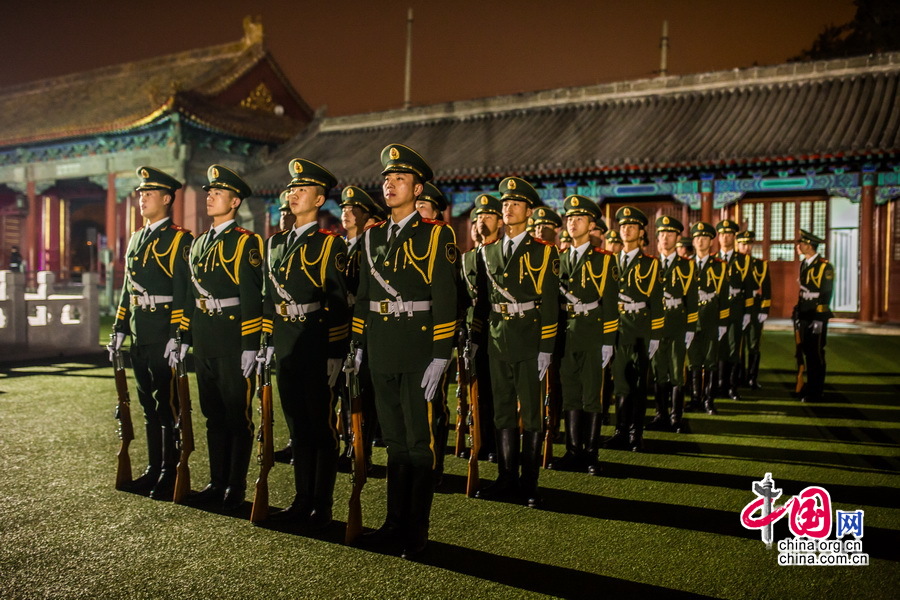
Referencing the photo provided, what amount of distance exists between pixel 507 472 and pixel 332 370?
131 cm

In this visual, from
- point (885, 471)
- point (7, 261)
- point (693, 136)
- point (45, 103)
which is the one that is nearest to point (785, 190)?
point (693, 136)

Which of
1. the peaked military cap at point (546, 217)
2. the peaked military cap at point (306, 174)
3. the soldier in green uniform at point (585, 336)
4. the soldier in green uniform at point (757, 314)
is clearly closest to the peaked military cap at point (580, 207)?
the soldier in green uniform at point (585, 336)

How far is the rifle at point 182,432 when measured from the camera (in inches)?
169

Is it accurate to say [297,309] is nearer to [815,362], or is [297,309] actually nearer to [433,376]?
[433,376]

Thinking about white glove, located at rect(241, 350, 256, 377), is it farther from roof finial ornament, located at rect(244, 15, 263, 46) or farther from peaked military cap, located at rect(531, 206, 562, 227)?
roof finial ornament, located at rect(244, 15, 263, 46)

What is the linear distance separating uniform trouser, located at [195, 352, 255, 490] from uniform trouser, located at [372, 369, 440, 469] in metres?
0.95

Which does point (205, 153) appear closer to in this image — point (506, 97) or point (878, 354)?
point (506, 97)

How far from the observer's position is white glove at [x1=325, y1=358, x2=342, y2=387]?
13.6 ft

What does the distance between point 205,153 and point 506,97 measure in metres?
8.75

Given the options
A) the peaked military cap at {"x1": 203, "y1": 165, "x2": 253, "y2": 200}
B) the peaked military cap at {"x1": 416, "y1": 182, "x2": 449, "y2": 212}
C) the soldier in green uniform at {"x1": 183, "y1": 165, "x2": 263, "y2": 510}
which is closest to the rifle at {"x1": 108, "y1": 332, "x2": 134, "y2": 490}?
the soldier in green uniform at {"x1": 183, "y1": 165, "x2": 263, "y2": 510}

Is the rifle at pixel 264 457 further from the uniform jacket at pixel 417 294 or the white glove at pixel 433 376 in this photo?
the white glove at pixel 433 376

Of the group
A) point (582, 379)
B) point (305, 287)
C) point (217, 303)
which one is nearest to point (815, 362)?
point (582, 379)

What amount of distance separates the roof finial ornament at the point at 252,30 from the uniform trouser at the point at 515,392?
21.8m

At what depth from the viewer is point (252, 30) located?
23.7 m
